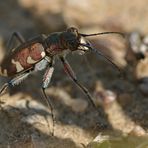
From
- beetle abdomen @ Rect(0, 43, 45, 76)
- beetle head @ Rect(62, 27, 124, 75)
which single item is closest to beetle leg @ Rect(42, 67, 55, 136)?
beetle abdomen @ Rect(0, 43, 45, 76)

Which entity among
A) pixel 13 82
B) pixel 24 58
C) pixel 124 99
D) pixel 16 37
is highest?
pixel 16 37

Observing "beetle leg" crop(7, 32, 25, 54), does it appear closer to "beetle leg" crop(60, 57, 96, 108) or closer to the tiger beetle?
the tiger beetle

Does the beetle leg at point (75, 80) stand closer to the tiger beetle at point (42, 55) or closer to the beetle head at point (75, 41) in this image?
the tiger beetle at point (42, 55)

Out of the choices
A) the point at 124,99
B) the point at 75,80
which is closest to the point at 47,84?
the point at 75,80

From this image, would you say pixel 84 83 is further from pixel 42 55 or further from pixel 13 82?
pixel 13 82

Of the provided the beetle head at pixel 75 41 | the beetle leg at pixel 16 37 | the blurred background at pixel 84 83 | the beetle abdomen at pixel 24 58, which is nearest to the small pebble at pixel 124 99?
the blurred background at pixel 84 83
